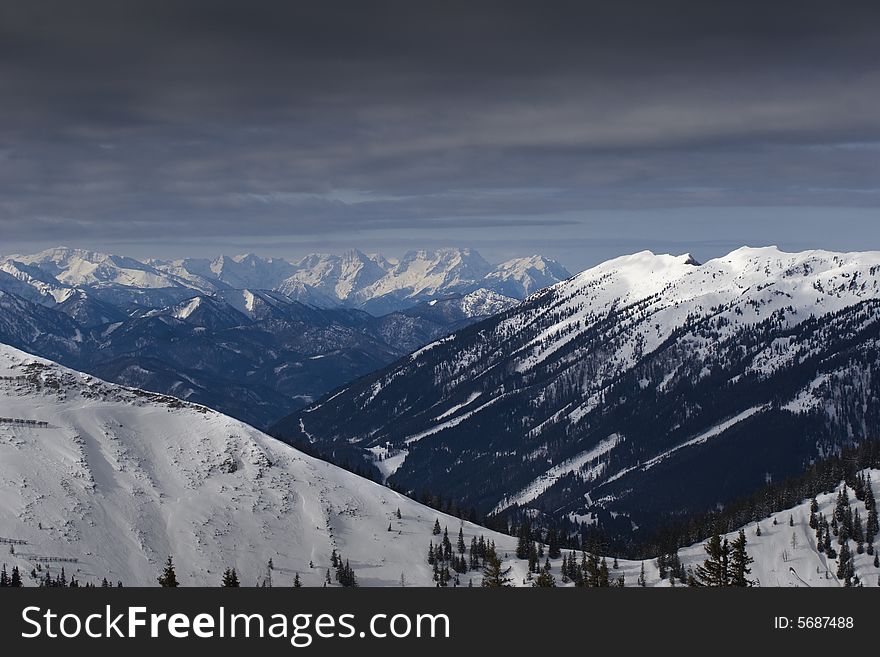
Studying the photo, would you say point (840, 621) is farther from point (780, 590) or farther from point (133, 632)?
point (133, 632)

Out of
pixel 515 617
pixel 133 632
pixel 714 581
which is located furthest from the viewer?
pixel 714 581

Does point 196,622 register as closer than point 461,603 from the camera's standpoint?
Yes

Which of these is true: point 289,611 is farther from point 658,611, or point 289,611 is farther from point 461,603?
point 658,611

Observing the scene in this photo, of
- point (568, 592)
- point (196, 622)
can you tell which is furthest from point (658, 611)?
point (196, 622)

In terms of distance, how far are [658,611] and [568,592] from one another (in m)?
8.37

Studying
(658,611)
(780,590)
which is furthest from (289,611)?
(780,590)

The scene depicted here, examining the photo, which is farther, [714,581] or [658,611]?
[714,581]

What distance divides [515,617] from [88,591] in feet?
105

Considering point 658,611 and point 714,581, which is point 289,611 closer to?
point 658,611

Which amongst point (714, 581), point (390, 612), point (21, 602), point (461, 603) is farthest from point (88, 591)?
point (714, 581)

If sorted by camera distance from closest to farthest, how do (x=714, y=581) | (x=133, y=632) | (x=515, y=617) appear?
(x=133, y=632) → (x=515, y=617) → (x=714, y=581)

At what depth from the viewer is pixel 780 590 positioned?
78.5 m

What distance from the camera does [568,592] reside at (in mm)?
80312

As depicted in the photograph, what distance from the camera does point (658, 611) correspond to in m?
74.4
